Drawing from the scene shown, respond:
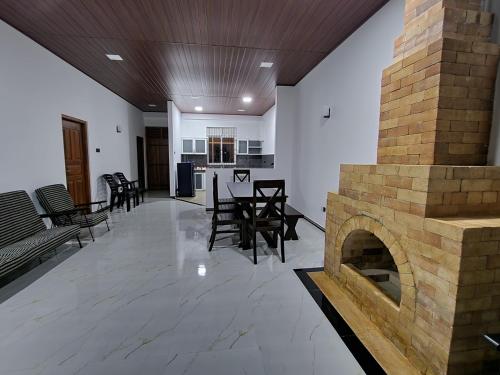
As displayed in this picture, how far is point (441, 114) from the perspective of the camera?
4.98 ft

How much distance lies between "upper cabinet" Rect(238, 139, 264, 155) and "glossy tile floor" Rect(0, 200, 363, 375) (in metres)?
5.99

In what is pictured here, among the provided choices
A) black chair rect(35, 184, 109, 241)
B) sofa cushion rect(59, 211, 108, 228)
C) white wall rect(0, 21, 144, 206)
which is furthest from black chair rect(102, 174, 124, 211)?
sofa cushion rect(59, 211, 108, 228)

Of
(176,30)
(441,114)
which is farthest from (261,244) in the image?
(176,30)

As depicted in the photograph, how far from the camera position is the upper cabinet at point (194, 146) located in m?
8.63

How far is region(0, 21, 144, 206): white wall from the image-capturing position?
293cm

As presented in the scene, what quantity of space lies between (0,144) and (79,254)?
4.91 ft

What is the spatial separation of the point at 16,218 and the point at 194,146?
241 inches

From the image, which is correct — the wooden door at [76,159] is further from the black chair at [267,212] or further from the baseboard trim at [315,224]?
the baseboard trim at [315,224]

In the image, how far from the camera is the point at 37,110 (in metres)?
3.41

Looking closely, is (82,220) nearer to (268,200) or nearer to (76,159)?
(76,159)

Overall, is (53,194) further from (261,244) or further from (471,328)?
(471,328)

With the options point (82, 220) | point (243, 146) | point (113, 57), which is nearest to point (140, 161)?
point (243, 146)

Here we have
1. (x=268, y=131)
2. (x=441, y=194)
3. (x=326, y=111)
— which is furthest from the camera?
(x=268, y=131)

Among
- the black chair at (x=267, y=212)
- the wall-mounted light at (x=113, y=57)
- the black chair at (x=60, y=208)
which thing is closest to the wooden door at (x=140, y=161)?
the wall-mounted light at (x=113, y=57)
